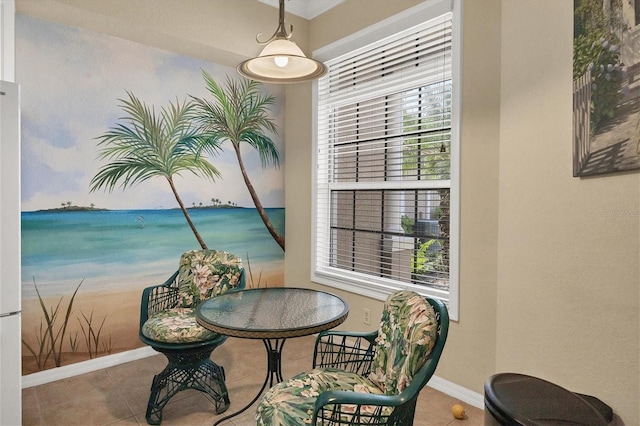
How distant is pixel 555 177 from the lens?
1.96 m

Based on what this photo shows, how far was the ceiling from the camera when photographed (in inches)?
134

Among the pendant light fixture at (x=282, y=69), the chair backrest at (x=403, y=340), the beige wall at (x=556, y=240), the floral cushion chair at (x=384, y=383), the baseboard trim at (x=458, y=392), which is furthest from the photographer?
the baseboard trim at (x=458, y=392)

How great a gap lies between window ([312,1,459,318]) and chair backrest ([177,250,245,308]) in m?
1.05

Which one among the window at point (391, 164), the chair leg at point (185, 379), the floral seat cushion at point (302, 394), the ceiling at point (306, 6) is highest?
the ceiling at point (306, 6)

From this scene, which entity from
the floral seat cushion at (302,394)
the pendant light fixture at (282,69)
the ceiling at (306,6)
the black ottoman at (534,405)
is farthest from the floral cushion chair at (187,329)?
the ceiling at (306,6)

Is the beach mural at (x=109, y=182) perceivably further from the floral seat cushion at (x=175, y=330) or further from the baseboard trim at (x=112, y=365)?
the floral seat cushion at (x=175, y=330)

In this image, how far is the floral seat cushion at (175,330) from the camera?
221 centimetres

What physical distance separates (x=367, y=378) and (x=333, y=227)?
1.92 m

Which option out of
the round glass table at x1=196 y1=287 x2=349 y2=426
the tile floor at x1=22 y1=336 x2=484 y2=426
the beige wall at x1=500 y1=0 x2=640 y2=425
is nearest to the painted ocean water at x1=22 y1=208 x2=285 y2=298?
the tile floor at x1=22 y1=336 x2=484 y2=426

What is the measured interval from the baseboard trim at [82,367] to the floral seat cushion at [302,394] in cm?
201

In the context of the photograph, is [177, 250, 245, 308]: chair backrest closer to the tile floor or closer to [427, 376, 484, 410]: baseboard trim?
the tile floor

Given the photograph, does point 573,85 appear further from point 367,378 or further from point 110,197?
point 110,197

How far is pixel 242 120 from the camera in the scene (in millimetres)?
3662

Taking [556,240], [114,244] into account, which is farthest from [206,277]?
[556,240]
